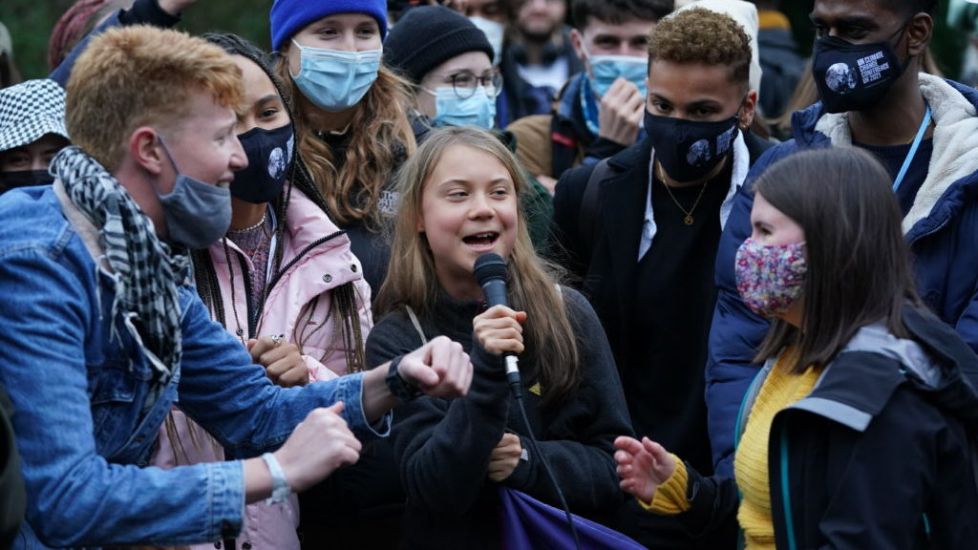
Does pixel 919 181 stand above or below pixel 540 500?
above

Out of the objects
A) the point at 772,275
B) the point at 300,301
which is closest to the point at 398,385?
the point at 300,301

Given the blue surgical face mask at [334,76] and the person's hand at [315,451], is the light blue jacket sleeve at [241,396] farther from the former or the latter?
the blue surgical face mask at [334,76]

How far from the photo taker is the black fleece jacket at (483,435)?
14.0ft

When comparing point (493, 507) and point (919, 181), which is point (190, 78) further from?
point (919, 181)

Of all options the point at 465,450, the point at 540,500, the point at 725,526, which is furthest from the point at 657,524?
the point at 465,450

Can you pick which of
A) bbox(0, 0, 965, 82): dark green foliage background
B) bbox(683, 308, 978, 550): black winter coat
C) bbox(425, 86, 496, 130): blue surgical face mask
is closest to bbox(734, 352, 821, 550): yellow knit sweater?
bbox(683, 308, 978, 550): black winter coat

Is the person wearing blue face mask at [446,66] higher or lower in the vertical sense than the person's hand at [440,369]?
lower

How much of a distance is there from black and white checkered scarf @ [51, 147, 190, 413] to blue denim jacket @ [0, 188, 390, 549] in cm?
4

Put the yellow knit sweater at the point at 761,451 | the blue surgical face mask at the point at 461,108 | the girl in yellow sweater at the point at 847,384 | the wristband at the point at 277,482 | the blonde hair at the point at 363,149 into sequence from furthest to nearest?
1. the blue surgical face mask at the point at 461,108
2. the blonde hair at the point at 363,149
3. the yellow knit sweater at the point at 761,451
4. the girl in yellow sweater at the point at 847,384
5. the wristband at the point at 277,482

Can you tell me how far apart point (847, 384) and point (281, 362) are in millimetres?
1688

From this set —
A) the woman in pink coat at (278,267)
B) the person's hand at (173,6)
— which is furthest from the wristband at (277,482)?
the person's hand at (173,6)

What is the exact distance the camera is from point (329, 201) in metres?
5.49

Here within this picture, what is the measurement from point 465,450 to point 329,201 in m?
1.52

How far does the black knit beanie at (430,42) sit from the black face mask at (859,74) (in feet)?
6.46
